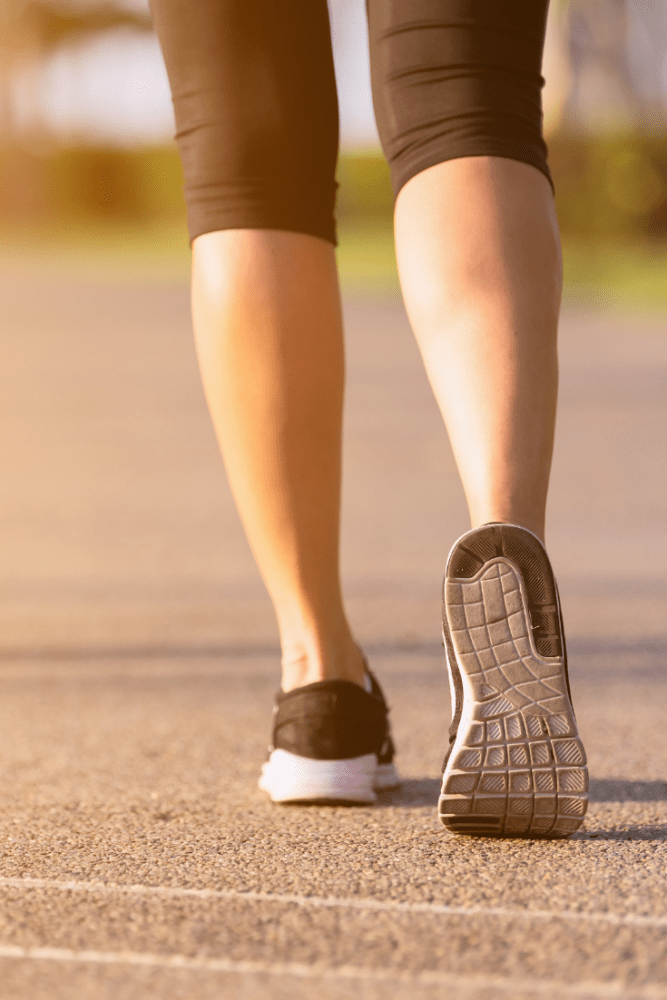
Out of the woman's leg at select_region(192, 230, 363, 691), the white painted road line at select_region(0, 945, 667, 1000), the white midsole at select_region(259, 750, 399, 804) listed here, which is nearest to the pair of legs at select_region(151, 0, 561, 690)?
the woman's leg at select_region(192, 230, 363, 691)

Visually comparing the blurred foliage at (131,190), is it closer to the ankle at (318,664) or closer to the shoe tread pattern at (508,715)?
the ankle at (318,664)

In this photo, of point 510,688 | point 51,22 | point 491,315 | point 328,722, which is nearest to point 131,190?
point 51,22

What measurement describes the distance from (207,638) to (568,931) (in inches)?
65.0

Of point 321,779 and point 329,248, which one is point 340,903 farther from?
point 329,248

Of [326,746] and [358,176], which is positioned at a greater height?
[358,176]

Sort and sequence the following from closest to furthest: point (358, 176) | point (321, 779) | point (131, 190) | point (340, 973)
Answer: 1. point (340, 973)
2. point (321, 779)
3. point (358, 176)
4. point (131, 190)

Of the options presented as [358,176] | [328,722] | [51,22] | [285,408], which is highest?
[51,22]

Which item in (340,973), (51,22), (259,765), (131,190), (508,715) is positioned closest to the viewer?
(340,973)

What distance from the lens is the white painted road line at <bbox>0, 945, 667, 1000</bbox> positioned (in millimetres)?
989

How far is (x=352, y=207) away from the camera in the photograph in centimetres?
3884

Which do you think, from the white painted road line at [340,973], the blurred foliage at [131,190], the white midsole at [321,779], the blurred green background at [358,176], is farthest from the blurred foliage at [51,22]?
the white painted road line at [340,973]

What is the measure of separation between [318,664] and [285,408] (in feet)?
1.00

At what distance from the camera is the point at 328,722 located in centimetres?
160

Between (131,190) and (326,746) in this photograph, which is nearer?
(326,746)
